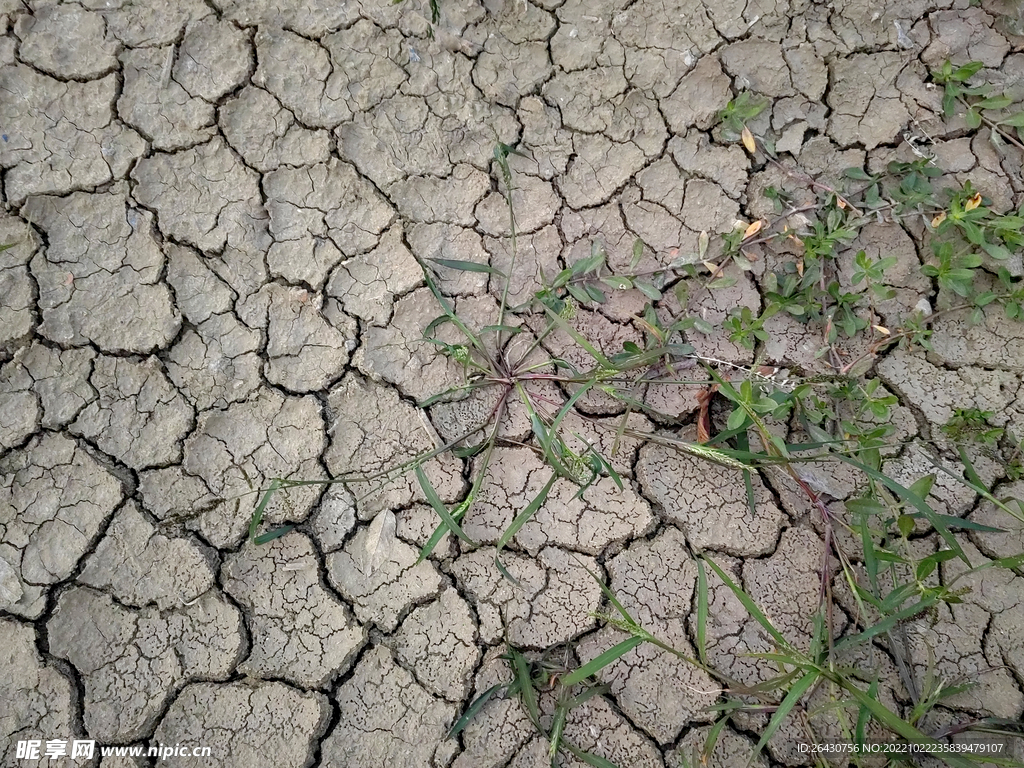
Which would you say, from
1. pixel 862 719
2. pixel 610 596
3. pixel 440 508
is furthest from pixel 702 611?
pixel 440 508

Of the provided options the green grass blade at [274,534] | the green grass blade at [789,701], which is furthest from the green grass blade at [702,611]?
the green grass blade at [274,534]

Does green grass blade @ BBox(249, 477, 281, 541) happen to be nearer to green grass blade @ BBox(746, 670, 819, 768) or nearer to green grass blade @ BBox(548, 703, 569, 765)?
green grass blade @ BBox(548, 703, 569, 765)

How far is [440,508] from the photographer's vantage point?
204 centimetres

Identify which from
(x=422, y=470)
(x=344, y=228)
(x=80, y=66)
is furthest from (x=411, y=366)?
(x=80, y=66)

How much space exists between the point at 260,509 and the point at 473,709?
2.77 ft

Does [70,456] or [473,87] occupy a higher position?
[473,87]

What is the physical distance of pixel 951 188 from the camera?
2475 mm

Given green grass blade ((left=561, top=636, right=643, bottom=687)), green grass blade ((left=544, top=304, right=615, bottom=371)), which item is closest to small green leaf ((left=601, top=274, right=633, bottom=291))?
green grass blade ((left=544, top=304, right=615, bottom=371))

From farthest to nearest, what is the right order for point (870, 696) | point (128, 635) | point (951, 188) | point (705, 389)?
point (951, 188)
point (705, 389)
point (128, 635)
point (870, 696)

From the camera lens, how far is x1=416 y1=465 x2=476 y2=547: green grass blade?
2029mm

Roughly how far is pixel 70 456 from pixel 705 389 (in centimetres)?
200

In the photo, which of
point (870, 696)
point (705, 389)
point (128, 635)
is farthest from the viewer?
point (705, 389)

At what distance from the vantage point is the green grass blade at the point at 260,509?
206 cm

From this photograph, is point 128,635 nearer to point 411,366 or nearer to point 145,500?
point 145,500
